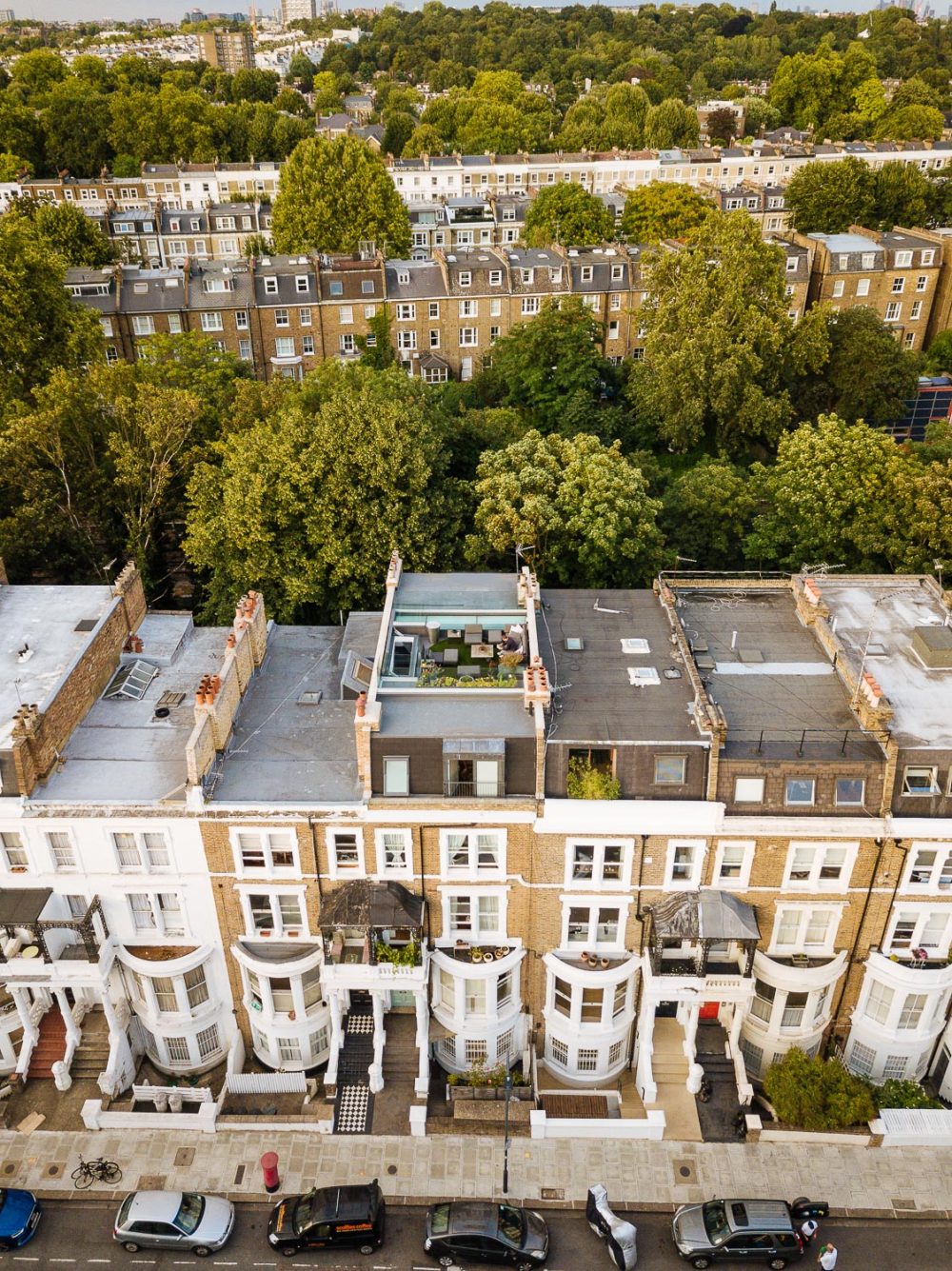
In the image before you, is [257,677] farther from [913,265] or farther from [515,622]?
[913,265]

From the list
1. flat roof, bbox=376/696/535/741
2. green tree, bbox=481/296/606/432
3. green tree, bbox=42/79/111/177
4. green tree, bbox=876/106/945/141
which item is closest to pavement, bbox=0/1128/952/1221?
flat roof, bbox=376/696/535/741

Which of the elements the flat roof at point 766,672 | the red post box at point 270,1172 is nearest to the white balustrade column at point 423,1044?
the red post box at point 270,1172

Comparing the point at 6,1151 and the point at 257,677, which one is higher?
the point at 257,677

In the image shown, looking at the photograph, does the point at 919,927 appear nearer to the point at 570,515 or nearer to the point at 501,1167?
the point at 501,1167

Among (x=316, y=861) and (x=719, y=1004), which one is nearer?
(x=316, y=861)

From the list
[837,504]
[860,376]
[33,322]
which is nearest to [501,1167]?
[837,504]

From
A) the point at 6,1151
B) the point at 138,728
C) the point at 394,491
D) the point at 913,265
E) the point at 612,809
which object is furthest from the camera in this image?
the point at 913,265

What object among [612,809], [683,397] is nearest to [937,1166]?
[612,809]
